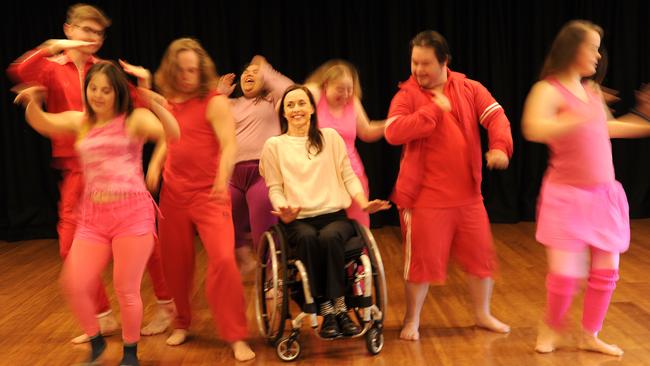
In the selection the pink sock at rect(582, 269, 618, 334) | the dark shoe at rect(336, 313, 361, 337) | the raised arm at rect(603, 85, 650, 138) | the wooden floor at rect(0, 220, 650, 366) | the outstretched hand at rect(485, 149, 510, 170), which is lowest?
the wooden floor at rect(0, 220, 650, 366)

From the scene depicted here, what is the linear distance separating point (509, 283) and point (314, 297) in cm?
161

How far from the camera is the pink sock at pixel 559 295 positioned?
9.34ft

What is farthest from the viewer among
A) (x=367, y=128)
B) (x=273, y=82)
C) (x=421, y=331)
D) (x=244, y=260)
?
(x=244, y=260)

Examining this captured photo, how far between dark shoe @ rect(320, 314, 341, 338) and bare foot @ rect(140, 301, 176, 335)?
89 centimetres

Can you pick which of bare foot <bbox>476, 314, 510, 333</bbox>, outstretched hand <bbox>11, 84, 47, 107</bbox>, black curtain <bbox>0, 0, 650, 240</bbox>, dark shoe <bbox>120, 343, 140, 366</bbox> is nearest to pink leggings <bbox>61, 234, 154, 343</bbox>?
dark shoe <bbox>120, 343, 140, 366</bbox>

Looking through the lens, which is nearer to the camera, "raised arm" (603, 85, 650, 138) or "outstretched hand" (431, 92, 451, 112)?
"raised arm" (603, 85, 650, 138)

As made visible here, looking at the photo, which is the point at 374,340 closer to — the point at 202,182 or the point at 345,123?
the point at 202,182

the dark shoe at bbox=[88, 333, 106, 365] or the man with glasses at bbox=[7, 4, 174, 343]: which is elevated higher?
the man with glasses at bbox=[7, 4, 174, 343]

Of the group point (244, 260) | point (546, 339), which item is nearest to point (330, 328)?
point (546, 339)

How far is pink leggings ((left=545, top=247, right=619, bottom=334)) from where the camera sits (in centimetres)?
283

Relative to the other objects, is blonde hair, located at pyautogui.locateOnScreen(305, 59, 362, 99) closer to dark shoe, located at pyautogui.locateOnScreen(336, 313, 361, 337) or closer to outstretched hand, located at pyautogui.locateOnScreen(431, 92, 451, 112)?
outstretched hand, located at pyautogui.locateOnScreen(431, 92, 451, 112)

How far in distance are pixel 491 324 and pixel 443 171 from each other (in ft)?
2.40

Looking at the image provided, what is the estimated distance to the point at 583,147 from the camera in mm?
2799

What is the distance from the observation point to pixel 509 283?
424 centimetres
